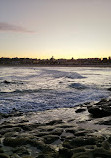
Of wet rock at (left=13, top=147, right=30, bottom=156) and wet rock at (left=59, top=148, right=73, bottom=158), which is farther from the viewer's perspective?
wet rock at (left=13, top=147, right=30, bottom=156)

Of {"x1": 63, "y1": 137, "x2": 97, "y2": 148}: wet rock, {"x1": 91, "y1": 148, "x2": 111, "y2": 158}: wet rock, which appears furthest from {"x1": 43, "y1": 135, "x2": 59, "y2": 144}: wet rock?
{"x1": 91, "y1": 148, "x2": 111, "y2": 158}: wet rock

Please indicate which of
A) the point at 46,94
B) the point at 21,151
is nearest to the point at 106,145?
the point at 21,151

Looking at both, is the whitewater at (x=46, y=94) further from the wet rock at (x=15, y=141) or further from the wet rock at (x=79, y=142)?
the wet rock at (x=79, y=142)

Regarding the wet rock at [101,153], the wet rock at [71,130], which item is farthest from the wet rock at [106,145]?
the wet rock at [71,130]

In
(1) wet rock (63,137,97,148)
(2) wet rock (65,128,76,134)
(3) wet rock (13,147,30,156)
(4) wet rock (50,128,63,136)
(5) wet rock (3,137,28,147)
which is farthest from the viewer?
(2) wet rock (65,128,76,134)

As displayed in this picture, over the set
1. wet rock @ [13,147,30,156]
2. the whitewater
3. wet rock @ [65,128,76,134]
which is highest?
wet rock @ [13,147,30,156]

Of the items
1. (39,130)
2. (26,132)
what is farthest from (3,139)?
(39,130)

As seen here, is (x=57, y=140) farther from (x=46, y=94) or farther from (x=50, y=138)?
(x=46, y=94)

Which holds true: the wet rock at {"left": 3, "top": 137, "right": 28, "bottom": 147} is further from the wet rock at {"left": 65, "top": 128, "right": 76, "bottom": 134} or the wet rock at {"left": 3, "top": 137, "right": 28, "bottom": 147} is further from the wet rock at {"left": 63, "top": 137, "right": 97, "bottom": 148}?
the wet rock at {"left": 65, "top": 128, "right": 76, "bottom": 134}

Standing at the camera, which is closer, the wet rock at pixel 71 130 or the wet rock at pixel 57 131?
the wet rock at pixel 57 131

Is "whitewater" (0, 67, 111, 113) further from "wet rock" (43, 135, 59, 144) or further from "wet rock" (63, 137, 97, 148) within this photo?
"wet rock" (63, 137, 97, 148)

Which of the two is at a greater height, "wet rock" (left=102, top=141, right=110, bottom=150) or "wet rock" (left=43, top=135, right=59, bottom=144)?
"wet rock" (left=102, top=141, right=110, bottom=150)

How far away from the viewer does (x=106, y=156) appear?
13.1 ft

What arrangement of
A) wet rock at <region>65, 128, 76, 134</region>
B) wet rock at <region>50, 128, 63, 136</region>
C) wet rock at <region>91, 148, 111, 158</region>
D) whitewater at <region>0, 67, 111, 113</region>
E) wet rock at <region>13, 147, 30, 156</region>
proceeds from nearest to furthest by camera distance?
wet rock at <region>91, 148, 111, 158</region>
wet rock at <region>13, 147, 30, 156</region>
wet rock at <region>50, 128, 63, 136</region>
wet rock at <region>65, 128, 76, 134</region>
whitewater at <region>0, 67, 111, 113</region>
